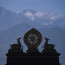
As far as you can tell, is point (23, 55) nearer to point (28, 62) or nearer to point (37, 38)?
point (28, 62)

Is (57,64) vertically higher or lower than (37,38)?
lower

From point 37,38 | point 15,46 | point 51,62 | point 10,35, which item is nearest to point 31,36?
point 37,38

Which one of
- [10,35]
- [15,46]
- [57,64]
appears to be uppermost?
[10,35]

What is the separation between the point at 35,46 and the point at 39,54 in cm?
68

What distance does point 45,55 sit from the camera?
15.0 m

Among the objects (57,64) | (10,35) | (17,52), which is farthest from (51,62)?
(10,35)

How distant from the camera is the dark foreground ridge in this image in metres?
14.9

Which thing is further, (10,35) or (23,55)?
(10,35)

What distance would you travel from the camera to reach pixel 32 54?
14945mm

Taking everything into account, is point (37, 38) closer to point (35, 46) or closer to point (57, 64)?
point (35, 46)

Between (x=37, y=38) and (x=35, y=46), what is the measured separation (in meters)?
0.63

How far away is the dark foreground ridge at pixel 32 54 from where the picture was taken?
1487 centimetres

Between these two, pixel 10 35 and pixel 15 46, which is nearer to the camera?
pixel 15 46

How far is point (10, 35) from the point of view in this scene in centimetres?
10112
